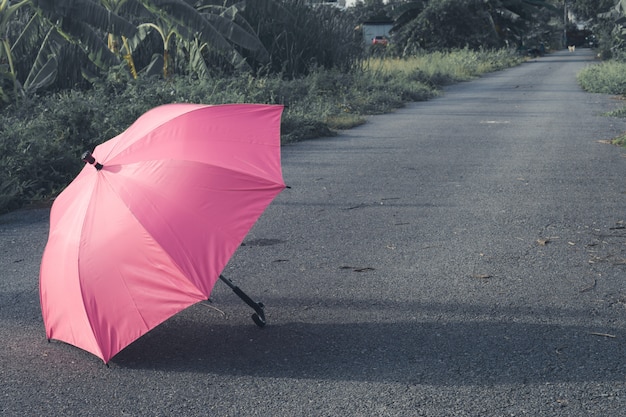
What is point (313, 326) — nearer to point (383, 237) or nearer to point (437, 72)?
point (383, 237)

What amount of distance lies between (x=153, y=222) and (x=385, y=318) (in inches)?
58.5

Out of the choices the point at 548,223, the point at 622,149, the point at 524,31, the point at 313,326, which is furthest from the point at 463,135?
the point at 524,31

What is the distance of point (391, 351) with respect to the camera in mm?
4258

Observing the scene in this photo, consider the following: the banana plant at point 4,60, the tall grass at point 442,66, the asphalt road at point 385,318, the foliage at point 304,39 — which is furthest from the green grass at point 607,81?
the asphalt road at point 385,318

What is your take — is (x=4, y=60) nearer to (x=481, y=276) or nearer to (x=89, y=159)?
(x=481, y=276)

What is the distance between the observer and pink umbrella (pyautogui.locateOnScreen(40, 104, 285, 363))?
3906 mm

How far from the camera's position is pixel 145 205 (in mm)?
4020

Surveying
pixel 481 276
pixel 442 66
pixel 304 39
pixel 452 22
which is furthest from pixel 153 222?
pixel 452 22

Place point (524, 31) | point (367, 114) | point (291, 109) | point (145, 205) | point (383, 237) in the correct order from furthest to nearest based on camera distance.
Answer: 1. point (524, 31)
2. point (367, 114)
3. point (291, 109)
4. point (383, 237)
5. point (145, 205)

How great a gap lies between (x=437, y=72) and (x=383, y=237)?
24.2m

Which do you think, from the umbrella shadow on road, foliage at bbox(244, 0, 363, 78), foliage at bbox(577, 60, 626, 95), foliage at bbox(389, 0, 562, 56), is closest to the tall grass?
foliage at bbox(244, 0, 363, 78)

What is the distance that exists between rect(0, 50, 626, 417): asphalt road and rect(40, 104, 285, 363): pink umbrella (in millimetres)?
345

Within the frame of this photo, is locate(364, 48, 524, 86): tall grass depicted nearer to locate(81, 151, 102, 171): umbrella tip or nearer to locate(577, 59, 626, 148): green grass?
locate(577, 59, 626, 148): green grass

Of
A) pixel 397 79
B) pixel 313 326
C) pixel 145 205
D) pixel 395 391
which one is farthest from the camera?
pixel 397 79
